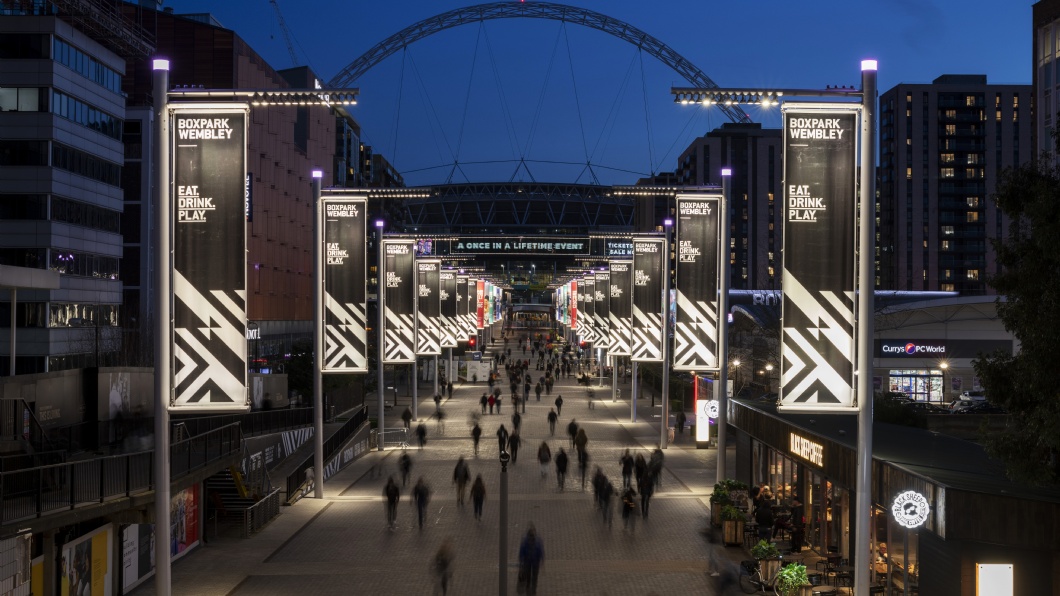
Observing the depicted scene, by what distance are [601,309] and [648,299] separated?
19.1 meters

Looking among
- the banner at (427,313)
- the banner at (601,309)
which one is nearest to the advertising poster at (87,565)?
the banner at (427,313)

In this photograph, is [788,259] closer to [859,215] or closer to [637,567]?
[859,215]

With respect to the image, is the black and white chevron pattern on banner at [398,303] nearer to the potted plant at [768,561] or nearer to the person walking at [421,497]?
the person walking at [421,497]

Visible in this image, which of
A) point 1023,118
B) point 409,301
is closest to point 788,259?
point 409,301

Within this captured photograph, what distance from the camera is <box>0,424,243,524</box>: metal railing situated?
14750 millimetres

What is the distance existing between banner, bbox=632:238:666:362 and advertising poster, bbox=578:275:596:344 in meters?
22.1

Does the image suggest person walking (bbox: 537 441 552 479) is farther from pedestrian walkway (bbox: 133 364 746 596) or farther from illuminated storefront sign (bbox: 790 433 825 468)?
illuminated storefront sign (bbox: 790 433 825 468)

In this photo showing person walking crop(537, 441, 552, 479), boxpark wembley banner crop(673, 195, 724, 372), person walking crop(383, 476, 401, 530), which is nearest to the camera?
person walking crop(383, 476, 401, 530)

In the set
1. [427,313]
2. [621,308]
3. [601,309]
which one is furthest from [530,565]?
[601,309]

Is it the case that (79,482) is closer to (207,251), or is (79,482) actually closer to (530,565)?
(207,251)

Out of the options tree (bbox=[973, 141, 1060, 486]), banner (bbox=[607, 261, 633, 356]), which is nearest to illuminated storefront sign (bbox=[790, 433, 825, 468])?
tree (bbox=[973, 141, 1060, 486])

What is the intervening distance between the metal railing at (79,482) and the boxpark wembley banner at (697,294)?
14.2 metres

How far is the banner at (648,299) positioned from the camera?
39.0 metres

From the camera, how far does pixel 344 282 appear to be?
30.2 metres
